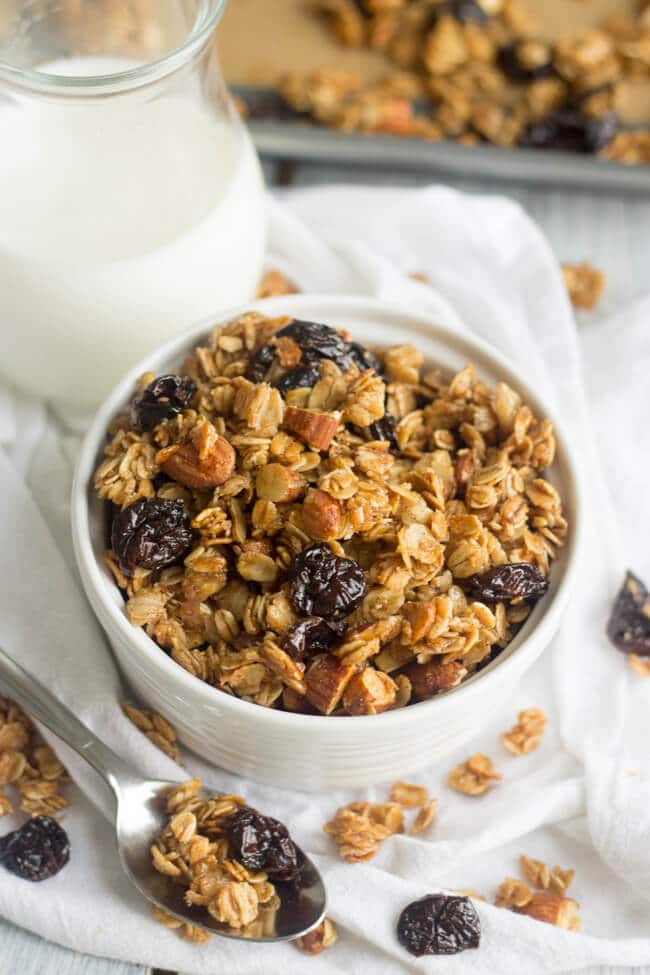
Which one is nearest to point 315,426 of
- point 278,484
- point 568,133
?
point 278,484

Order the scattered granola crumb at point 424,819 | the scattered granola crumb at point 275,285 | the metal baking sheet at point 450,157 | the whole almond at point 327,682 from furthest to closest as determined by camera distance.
Result: the metal baking sheet at point 450,157
the scattered granola crumb at point 275,285
the scattered granola crumb at point 424,819
the whole almond at point 327,682

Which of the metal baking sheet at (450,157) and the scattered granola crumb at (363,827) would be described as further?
the metal baking sheet at (450,157)

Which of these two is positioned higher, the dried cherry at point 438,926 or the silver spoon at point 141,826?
the silver spoon at point 141,826

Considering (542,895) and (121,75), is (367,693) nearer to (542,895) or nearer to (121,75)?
(542,895)

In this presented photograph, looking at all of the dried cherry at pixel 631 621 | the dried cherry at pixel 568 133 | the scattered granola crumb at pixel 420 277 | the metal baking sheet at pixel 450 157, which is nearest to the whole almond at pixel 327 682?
the dried cherry at pixel 631 621

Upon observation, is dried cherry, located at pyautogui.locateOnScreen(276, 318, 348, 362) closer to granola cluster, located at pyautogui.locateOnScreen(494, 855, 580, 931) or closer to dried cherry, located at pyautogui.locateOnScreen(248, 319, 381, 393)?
dried cherry, located at pyautogui.locateOnScreen(248, 319, 381, 393)

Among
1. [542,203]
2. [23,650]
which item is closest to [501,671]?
[23,650]

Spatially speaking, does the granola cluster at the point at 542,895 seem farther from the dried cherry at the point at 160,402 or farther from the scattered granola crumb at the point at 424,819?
the dried cherry at the point at 160,402

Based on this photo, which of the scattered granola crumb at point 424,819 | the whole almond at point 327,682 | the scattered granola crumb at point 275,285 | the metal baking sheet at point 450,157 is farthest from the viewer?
the metal baking sheet at point 450,157
